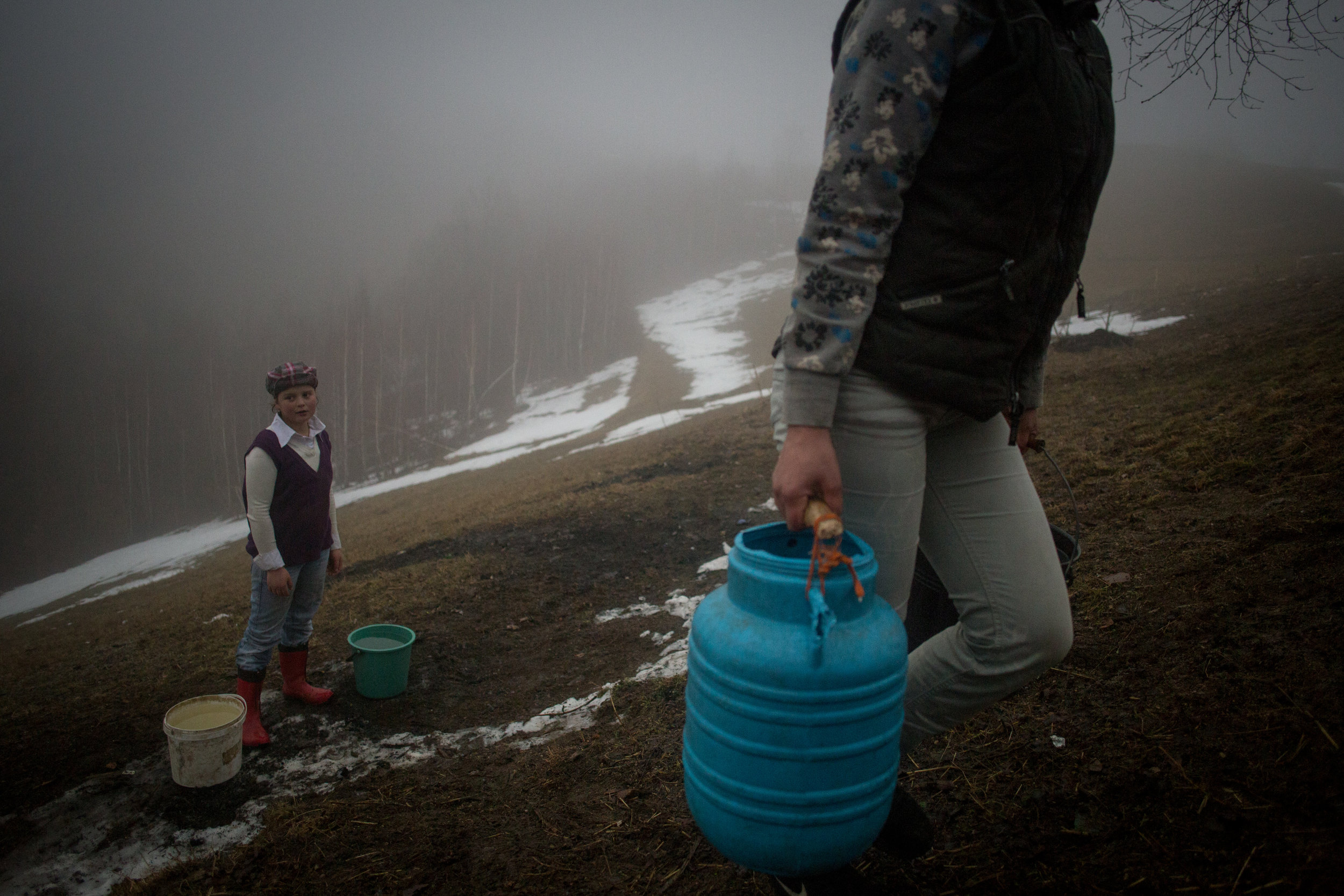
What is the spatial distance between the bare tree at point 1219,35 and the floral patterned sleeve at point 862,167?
2.70 metres

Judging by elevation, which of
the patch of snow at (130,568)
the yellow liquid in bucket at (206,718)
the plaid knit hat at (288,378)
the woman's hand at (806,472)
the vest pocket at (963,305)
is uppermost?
the vest pocket at (963,305)

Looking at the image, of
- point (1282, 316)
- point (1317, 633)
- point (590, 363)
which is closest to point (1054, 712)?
point (1317, 633)

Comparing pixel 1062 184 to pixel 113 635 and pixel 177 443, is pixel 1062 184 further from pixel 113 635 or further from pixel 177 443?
pixel 177 443

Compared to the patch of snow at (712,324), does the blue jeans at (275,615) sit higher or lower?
higher

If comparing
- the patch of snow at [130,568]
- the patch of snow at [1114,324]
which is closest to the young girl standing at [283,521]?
the patch of snow at [1114,324]

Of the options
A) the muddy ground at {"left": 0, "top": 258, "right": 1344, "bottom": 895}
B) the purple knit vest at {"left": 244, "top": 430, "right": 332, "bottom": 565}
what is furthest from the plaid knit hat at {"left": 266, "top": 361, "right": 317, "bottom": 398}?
the muddy ground at {"left": 0, "top": 258, "right": 1344, "bottom": 895}

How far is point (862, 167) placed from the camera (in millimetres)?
1487

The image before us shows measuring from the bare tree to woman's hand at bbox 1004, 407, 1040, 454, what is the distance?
7.63 ft

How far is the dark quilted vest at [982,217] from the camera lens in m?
1.49

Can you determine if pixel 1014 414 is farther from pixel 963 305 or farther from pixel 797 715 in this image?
pixel 797 715

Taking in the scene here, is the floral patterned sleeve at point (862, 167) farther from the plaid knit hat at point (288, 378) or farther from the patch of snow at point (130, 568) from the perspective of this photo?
the patch of snow at point (130, 568)

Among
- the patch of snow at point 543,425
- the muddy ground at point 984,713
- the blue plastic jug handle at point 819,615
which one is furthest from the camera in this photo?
the patch of snow at point 543,425

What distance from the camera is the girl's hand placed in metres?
3.96

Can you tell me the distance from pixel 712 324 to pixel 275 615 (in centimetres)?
4953
